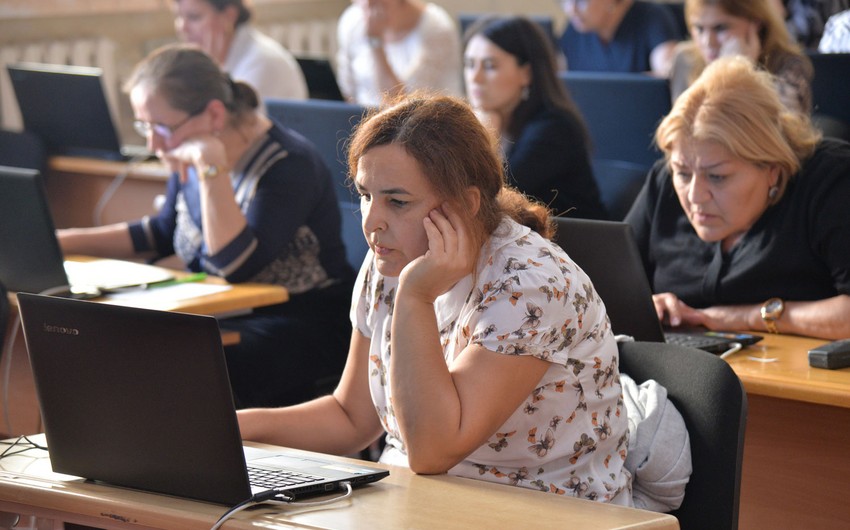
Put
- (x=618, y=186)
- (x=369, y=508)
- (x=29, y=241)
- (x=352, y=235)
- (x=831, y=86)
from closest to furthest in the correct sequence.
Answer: (x=369, y=508) < (x=29, y=241) < (x=352, y=235) < (x=618, y=186) < (x=831, y=86)

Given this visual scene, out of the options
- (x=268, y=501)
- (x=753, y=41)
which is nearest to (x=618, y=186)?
(x=753, y=41)

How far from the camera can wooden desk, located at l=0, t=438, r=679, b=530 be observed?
4.27 ft

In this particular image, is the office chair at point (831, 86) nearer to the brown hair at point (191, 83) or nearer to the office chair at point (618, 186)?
the office chair at point (618, 186)

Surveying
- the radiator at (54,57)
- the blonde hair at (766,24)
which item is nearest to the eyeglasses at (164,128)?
the blonde hair at (766,24)

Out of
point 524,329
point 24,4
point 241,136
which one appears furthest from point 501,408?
point 24,4

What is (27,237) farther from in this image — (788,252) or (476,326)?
(788,252)

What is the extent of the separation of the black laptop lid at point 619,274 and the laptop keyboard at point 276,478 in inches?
32.3

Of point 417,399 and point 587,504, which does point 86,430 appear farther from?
point 587,504

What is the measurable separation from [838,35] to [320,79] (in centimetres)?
187

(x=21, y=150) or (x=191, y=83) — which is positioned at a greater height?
(x=191, y=83)

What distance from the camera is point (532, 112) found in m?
3.38

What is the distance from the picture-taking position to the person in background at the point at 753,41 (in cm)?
336

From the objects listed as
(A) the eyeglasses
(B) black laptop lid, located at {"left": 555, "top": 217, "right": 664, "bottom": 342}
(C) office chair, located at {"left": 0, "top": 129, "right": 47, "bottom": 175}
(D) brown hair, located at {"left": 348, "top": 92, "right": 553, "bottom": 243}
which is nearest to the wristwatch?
(B) black laptop lid, located at {"left": 555, "top": 217, "right": 664, "bottom": 342}

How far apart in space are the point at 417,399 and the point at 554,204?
5.70 feet
